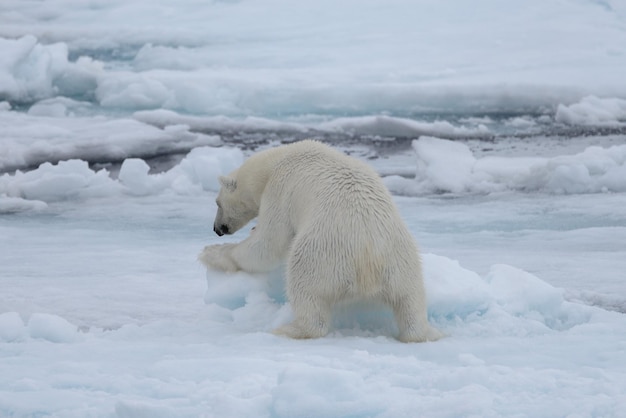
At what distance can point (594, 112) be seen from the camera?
38.1 ft

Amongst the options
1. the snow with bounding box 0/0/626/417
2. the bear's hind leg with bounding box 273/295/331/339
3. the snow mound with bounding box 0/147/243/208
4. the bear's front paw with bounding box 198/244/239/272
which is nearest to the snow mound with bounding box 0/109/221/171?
the snow with bounding box 0/0/626/417

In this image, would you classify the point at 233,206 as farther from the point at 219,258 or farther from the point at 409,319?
the point at 409,319

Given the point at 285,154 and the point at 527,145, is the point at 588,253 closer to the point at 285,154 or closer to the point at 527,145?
the point at 285,154

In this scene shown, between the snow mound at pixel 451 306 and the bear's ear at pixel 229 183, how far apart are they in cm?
42

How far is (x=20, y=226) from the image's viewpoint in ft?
24.6

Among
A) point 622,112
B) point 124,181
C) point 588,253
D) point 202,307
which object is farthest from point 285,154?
point 622,112

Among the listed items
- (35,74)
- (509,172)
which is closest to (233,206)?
(509,172)

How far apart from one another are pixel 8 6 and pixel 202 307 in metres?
11.1

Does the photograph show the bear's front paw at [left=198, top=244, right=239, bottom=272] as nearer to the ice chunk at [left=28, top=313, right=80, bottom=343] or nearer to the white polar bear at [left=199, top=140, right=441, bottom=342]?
the white polar bear at [left=199, top=140, right=441, bottom=342]

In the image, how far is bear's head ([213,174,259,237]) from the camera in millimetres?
4266

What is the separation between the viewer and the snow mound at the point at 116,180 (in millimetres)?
8469

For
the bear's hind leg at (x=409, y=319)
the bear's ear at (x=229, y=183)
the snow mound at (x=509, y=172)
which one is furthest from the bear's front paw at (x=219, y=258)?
the snow mound at (x=509, y=172)

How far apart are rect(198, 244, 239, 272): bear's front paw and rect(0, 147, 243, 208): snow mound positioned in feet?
14.3

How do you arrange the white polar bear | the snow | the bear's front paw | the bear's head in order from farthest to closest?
1. the bear's head
2. the bear's front paw
3. the white polar bear
4. the snow
